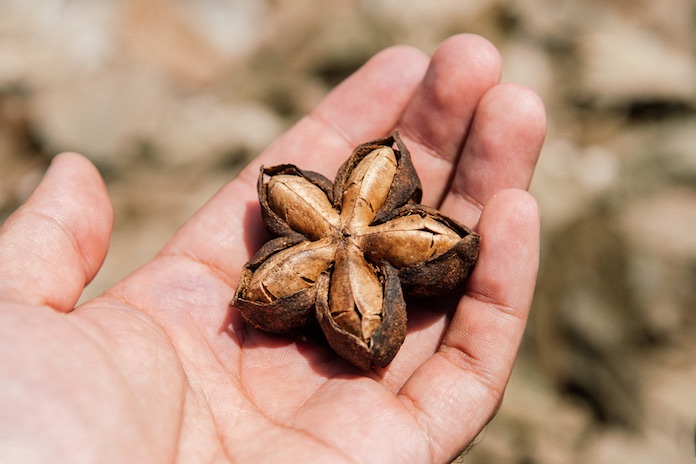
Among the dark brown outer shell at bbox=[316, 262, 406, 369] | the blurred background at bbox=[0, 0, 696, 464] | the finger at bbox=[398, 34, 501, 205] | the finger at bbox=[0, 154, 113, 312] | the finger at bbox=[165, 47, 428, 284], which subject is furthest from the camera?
the blurred background at bbox=[0, 0, 696, 464]

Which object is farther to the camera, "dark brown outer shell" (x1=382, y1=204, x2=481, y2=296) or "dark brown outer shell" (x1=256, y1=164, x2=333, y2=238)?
"dark brown outer shell" (x1=256, y1=164, x2=333, y2=238)

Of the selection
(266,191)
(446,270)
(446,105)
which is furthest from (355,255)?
(446,105)

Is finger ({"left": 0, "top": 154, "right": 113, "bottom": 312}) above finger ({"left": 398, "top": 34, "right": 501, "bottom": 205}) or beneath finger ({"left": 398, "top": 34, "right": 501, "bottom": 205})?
beneath

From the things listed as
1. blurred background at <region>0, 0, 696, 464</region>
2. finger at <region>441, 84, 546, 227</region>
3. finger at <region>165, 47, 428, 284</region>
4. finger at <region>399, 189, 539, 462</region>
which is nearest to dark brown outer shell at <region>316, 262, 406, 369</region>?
finger at <region>399, 189, 539, 462</region>

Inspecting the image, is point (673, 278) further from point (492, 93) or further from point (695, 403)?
point (492, 93)

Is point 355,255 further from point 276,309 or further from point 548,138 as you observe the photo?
point 548,138

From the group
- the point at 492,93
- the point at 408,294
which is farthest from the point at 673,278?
the point at 408,294

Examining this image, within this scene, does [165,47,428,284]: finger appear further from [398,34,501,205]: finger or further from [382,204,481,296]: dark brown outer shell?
[382,204,481,296]: dark brown outer shell
